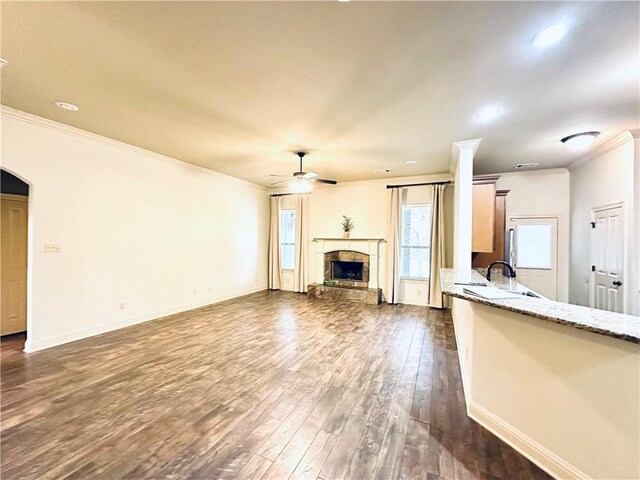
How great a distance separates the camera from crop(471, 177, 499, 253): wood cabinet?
13.8 feet

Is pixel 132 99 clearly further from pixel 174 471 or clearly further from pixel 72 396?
pixel 174 471

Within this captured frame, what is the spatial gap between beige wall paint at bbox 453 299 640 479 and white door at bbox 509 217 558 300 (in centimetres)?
408

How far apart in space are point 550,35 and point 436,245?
4364 mm

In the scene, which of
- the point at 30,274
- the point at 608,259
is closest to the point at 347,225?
the point at 608,259

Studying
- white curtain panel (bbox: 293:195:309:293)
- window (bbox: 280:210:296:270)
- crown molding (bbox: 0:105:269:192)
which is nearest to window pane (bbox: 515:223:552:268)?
white curtain panel (bbox: 293:195:309:293)

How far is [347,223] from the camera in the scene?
6.85 metres

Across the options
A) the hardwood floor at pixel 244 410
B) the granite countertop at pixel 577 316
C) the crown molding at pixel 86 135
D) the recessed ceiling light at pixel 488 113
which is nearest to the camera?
the granite countertop at pixel 577 316

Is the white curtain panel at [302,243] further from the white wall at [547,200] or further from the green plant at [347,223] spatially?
the white wall at [547,200]

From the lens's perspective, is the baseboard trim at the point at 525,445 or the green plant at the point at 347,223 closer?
the baseboard trim at the point at 525,445

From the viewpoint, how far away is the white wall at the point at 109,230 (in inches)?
137

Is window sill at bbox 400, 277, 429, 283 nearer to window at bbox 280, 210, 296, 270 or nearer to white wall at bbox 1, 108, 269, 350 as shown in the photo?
window at bbox 280, 210, 296, 270

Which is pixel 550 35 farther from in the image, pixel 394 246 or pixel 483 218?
pixel 394 246

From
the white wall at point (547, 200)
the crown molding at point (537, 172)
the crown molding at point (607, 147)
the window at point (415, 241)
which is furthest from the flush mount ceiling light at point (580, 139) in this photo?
the window at point (415, 241)

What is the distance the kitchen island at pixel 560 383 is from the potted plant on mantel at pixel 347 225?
15.2ft
